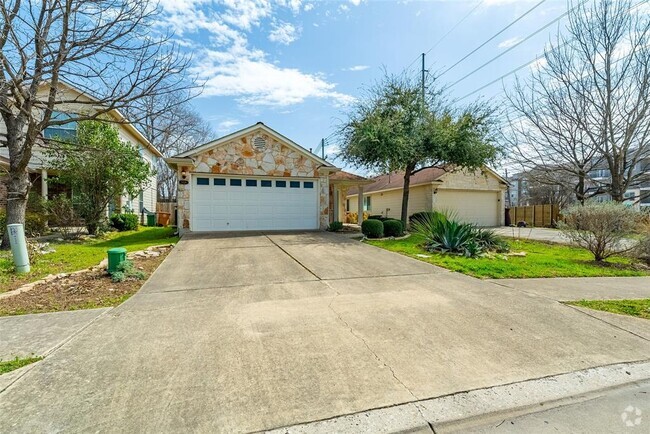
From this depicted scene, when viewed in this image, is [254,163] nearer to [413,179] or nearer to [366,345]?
[366,345]

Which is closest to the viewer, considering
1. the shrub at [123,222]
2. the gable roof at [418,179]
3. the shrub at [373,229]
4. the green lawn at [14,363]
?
the green lawn at [14,363]

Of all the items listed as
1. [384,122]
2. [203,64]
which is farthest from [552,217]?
[203,64]

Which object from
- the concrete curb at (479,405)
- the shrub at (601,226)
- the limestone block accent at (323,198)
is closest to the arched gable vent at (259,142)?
the limestone block accent at (323,198)

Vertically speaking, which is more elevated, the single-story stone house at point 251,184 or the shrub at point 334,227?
the single-story stone house at point 251,184

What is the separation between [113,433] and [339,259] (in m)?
6.49

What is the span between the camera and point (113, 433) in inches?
83.1

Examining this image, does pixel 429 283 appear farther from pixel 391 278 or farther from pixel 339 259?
pixel 339 259

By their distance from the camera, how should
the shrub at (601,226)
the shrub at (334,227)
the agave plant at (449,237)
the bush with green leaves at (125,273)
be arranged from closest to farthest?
the bush with green leaves at (125,273) → the shrub at (601,226) → the agave plant at (449,237) → the shrub at (334,227)

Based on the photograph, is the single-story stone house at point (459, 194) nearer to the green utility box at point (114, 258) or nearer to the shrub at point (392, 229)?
the shrub at point (392, 229)

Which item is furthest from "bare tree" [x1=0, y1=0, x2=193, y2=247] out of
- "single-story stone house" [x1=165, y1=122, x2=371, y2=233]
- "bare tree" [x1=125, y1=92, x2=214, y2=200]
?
"bare tree" [x1=125, y1=92, x2=214, y2=200]

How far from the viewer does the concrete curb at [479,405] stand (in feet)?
7.37

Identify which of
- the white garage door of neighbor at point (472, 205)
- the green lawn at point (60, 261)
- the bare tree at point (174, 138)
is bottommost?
the green lawn at point (60, 261)

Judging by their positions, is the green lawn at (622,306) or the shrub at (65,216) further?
the shrub at (65,216)

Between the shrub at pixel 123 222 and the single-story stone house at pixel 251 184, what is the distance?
486 cm
